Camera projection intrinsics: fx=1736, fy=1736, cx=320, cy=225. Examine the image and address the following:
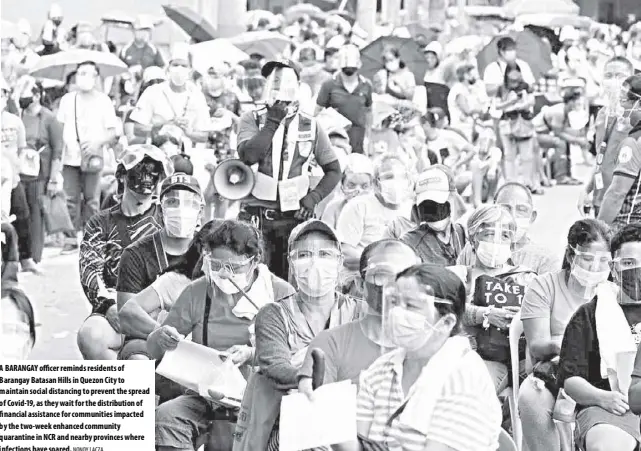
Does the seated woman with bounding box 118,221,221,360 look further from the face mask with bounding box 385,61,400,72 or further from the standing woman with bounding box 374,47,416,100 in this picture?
the face mask with bounding box 385,61,400,72

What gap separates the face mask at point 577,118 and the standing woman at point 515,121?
1.74m

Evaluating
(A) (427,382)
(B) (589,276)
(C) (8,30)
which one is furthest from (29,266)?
(A) (427,382)

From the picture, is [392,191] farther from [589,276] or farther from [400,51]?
[400,51]

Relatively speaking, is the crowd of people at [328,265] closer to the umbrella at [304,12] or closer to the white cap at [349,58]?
the white cap at [349,58]

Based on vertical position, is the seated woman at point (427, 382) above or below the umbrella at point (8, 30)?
above

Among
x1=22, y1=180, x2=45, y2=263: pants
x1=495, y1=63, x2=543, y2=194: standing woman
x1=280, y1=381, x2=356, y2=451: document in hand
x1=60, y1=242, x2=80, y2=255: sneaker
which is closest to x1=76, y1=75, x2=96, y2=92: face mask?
x1=22, y1=180, x2=45, y2=263: pants

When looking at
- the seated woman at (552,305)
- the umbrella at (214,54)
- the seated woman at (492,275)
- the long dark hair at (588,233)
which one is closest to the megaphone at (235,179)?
the seated woman at (492,275)

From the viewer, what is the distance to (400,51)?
21.5m

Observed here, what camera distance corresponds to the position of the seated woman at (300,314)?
675 centimetres

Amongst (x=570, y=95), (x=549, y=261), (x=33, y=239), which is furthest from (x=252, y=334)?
(x=570, y=95)

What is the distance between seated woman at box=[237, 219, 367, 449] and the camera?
266 inches

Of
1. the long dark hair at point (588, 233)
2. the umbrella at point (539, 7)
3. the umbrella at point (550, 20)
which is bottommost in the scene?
the umbrella at point (550, 20)

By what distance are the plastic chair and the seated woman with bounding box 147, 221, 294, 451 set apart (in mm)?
1110

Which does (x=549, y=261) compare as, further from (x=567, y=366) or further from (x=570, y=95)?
(x=570, y=95)
